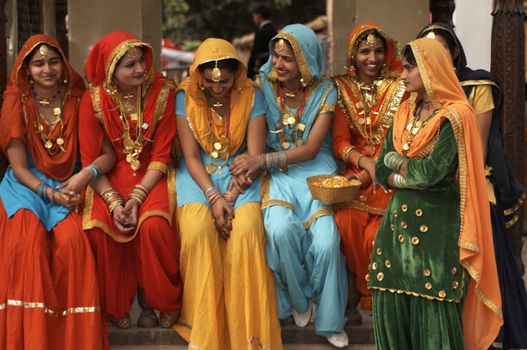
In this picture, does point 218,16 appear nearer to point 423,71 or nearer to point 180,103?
point 180,103

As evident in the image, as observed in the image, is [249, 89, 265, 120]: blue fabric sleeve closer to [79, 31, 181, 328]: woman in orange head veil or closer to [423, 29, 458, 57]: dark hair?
[79, 31, 181, 328]: woman in orange head veil

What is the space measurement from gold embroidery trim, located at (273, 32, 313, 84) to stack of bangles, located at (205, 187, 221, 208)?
3.06 feet

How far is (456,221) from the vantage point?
173 inches

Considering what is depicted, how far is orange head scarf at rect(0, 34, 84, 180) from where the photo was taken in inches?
204

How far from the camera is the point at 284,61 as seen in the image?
17.5 feet

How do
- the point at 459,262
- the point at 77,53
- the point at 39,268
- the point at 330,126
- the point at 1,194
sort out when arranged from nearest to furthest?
the point at 459,262 → the point at 39,268 → the point at 1,194 → the point at 330,126 → the point at 77,53

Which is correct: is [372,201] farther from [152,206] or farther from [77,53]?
[77,53]

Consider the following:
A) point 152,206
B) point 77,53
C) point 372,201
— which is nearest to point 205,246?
point 152,206

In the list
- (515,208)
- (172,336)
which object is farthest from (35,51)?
(515,208)

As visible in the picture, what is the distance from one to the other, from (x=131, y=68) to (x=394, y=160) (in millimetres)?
1769

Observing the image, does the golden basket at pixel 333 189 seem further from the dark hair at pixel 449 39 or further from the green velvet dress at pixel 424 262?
the dark hair at pixel 449 39

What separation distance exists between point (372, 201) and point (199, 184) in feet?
3.55

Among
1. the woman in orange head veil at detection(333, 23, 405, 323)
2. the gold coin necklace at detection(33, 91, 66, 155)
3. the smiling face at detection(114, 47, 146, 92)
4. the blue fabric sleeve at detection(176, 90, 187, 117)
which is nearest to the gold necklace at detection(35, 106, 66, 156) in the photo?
the gold coin necklace at detection(33, 91, 66, 155)

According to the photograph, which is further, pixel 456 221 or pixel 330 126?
pixel 330 126
